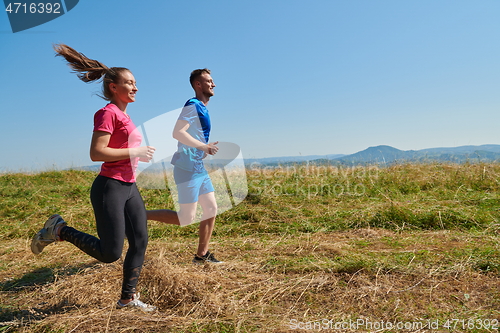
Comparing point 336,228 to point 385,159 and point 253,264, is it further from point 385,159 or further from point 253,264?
point 385,159

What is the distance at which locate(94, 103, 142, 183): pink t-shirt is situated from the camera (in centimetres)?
261

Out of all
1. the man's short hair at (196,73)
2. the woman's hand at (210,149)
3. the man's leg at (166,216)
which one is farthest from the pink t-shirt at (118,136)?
the man's short hair at (196,73)

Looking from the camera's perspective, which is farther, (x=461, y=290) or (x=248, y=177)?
(x=248, y=177)

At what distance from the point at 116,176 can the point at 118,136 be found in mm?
308

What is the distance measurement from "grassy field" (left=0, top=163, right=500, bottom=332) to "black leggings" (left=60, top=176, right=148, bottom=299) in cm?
40

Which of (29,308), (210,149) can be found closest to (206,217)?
(210,149)

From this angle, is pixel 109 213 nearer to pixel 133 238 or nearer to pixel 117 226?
pixel 117 226

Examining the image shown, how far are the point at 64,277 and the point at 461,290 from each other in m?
3.79

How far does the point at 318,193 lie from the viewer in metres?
7.56

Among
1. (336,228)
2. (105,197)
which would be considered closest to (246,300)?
(105,197)

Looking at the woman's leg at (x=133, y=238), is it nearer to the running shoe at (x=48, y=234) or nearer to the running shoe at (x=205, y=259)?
the running shoe at (x=48, y=234)

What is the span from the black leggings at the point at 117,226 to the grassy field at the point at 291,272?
0.40m

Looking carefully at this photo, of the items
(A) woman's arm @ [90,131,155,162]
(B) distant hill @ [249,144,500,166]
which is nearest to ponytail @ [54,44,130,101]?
(A) woman's arm @ [90,131,155,162]

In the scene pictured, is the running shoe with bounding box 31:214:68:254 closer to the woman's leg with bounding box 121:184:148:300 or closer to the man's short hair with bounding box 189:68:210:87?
the woman's leg with bounding box 121:184:148:300
